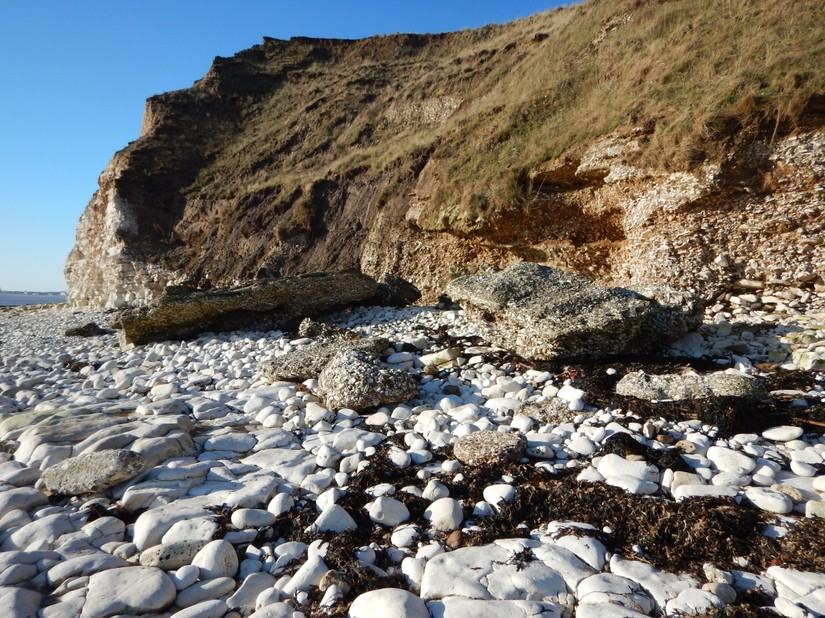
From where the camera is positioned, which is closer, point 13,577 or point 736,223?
point 13,577

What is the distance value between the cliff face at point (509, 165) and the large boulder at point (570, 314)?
2.20 m

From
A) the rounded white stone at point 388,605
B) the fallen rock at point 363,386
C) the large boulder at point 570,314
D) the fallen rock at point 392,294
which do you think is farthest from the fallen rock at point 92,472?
the fallen rock at point 392,294

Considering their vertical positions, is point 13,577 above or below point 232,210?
below

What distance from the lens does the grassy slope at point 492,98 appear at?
7504 millimetres

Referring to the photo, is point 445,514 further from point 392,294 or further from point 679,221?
point 392,294

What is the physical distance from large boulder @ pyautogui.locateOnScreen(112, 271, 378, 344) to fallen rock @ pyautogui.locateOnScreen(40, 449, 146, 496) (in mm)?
5478

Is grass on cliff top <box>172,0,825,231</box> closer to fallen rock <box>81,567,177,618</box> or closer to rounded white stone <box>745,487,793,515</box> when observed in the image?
rounded white stone <box>745,487,793,515</box>

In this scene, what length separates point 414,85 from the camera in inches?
914

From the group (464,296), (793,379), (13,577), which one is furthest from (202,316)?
(793,379)

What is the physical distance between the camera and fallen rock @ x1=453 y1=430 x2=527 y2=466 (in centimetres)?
313

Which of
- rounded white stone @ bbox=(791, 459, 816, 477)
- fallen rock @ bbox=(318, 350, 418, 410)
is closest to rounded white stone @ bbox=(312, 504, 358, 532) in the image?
fallen rock @ bbox=(318, 350, 418, 410)

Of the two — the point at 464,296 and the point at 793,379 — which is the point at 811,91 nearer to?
the point at 793,379

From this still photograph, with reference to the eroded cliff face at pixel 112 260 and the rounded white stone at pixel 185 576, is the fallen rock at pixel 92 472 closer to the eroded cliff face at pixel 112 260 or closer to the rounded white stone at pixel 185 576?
the rounded white stone at pixel 185 576

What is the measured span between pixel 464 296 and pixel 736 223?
4721mm
